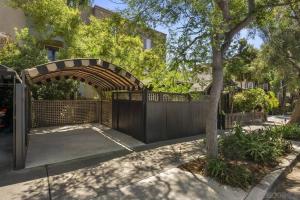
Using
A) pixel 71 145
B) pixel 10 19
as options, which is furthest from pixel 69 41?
pixel 71 145

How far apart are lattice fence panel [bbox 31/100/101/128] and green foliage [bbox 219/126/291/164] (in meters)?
8.72

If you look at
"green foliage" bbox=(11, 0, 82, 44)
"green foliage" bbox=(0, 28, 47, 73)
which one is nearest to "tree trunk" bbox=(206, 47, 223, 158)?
"green foliage" bbox=(0, 28, 47, 73)

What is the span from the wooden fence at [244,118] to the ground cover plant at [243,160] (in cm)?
363

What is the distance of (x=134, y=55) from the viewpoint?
13.7 meters

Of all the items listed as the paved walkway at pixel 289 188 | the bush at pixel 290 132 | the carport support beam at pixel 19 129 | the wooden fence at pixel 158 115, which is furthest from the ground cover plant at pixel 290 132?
the carport support beam at pixel 19 129

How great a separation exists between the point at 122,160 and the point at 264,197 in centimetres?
348

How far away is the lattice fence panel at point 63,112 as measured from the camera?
1293cm

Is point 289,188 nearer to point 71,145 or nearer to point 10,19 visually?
point 71,145

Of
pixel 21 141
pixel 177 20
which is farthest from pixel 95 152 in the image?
pixel 177 20

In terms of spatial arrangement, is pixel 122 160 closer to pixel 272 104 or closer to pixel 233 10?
pixel 233 10

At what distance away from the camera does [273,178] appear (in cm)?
578

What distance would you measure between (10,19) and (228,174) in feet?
49.3

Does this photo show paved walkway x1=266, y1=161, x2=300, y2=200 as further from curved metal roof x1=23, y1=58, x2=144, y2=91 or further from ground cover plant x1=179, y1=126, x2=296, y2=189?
curved metal roof x1=23, y1=58, x2=144, y2=91

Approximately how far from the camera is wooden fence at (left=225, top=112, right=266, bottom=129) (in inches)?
520
